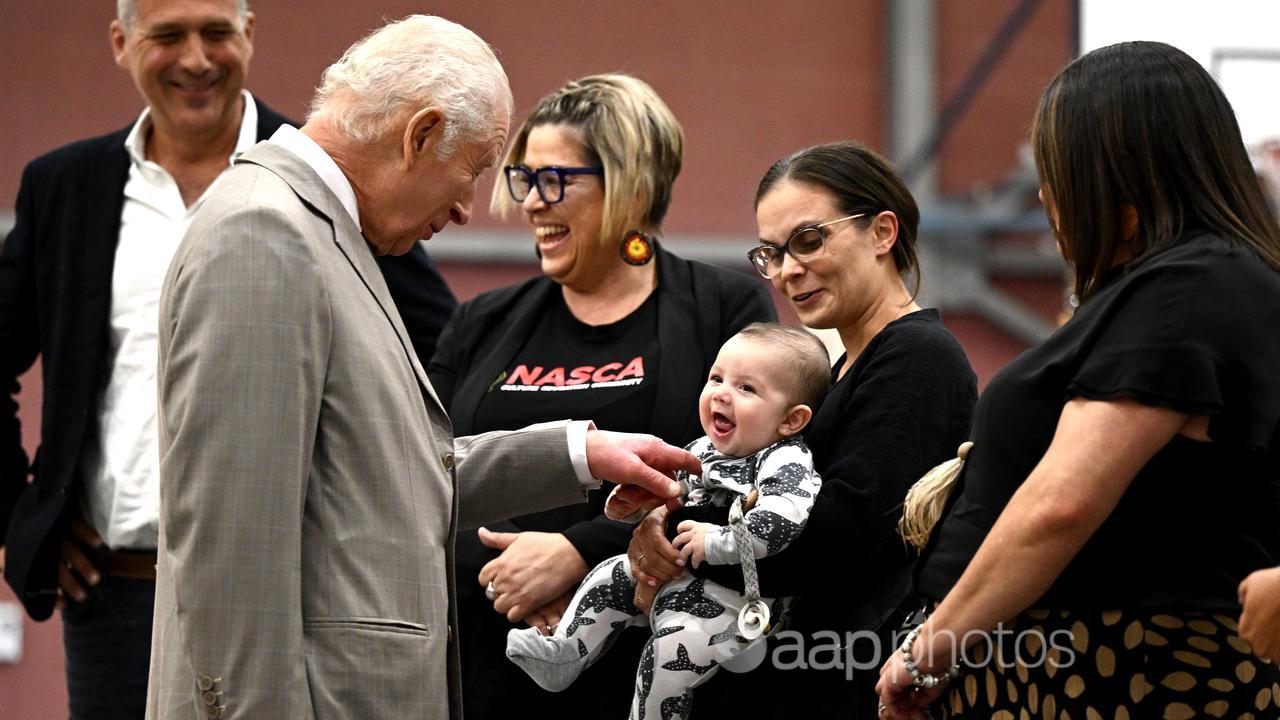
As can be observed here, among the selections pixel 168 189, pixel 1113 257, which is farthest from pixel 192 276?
pixel 168 189

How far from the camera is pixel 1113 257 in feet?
5.89

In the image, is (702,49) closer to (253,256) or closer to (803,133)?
(803,133)

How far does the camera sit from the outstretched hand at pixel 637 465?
214cm

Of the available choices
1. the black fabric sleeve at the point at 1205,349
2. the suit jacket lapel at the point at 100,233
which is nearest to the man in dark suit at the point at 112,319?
the suit jacket lapel at the point at 100,233

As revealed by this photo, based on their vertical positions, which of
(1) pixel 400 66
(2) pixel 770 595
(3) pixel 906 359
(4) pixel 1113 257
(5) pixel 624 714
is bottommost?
(5) pixel 624 714

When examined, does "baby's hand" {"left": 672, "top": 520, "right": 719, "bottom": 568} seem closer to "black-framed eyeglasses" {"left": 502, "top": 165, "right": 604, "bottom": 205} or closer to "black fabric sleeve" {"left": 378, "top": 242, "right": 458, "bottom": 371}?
"black-framed eyeglasses" {"left": 502, "top": 165, "right": 604, "bottom": 205}

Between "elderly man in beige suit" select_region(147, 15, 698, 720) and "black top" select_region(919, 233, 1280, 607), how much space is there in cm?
78

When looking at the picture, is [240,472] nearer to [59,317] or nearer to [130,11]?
[59,317]

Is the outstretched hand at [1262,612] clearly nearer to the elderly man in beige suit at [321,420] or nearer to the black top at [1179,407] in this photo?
the black top at [1179,407]

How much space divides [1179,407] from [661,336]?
1138mm

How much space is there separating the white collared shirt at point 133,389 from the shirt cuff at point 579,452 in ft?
3.57

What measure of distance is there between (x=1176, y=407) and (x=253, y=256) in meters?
1.09

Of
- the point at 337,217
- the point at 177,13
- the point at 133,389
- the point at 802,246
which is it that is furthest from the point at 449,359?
the point at 177,13

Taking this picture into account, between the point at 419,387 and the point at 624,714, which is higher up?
the point at 419,387
